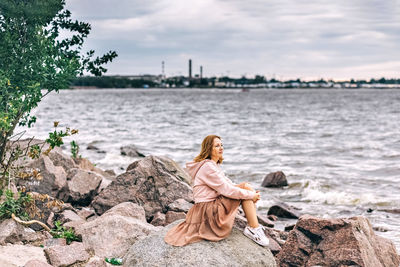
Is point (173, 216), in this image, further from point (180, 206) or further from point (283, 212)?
point (283, 212)

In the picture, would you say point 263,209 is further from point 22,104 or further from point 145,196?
point 22,104

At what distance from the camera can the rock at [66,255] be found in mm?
6969

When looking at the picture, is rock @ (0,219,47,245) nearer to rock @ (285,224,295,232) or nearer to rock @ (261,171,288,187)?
rock @ (285,224,295,232)

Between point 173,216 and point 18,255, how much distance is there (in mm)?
3347

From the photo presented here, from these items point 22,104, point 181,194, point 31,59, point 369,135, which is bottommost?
point 369,135

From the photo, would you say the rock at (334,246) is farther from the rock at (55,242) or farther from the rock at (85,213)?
the rock at (85,213)

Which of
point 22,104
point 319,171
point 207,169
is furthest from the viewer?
point 319,171

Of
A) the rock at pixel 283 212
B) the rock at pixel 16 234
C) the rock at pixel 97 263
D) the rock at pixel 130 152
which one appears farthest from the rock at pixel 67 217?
the rock at pixel 130 152

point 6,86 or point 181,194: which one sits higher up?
point 6,86

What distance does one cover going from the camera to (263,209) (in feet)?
46.9

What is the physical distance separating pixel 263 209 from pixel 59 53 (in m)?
7.74

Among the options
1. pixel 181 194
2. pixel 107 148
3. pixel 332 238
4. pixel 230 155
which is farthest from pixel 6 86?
pixel 107 148

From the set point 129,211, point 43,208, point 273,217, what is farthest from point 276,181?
point 43,208

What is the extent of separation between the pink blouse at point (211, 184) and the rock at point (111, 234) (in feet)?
6.30
